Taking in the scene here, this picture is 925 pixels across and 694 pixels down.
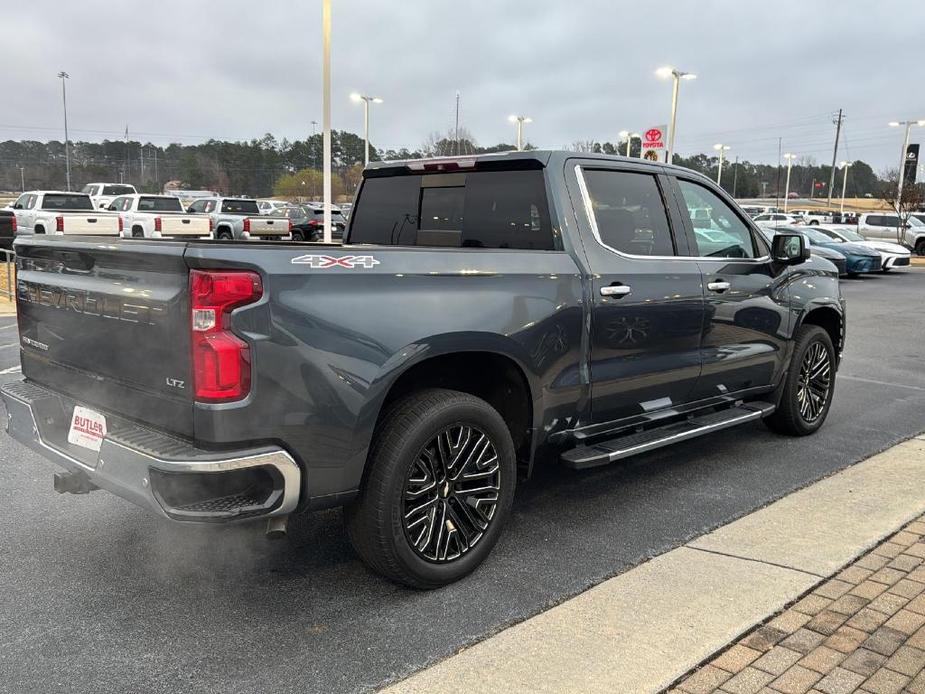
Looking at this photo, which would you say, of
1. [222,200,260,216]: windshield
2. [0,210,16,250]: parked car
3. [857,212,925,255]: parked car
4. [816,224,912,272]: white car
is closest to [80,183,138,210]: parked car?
[222,200,260,216]: windshield

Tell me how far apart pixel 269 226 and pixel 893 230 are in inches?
1036

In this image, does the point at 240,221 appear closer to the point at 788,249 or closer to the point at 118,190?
the point at 118,190

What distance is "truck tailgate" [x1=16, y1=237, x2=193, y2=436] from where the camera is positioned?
2795 millimetres

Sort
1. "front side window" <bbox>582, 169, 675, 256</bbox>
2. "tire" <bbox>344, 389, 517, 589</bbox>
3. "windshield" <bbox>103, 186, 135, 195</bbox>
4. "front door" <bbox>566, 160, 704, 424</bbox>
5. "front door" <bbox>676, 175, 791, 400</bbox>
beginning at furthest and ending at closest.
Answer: "windshield" <bbox>103, 186, 135, 195</bbox>, "front door" <bbox>676, 175, 791, 400</bbox>, "front side window" <bbox>582, 169, 675, 256</bbox>, "front door" <bbox>566, 160, 704, 424</bbox>, "tire" <bbox>344, 389, 517, 589</bbox>

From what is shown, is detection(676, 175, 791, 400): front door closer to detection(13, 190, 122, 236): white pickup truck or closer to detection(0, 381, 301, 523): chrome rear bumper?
detection(0, 381, 301, 523): chrome rear bumper

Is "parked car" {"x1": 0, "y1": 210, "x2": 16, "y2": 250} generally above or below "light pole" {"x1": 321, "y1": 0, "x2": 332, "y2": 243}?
below

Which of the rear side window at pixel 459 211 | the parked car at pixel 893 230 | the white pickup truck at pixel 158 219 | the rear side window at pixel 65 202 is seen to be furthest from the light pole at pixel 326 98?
the parked car at pixel 893 230

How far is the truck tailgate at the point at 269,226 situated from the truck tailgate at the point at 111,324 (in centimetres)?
2157

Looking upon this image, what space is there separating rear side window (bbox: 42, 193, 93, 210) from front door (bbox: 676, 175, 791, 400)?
22.3 metres

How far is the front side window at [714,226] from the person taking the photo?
4797 mm

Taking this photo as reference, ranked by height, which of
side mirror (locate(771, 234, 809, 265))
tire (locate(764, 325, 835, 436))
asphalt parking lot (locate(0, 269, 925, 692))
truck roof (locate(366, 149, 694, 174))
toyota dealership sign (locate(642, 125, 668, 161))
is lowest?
asphalt parking lot (locate(0, 269, 925, 692))

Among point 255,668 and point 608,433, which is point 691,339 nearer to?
point 608,433

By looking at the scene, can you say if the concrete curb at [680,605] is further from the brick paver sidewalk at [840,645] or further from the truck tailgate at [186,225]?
the truck tailgate at [186,225]

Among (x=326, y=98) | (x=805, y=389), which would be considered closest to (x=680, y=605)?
(x=805, y=389)
